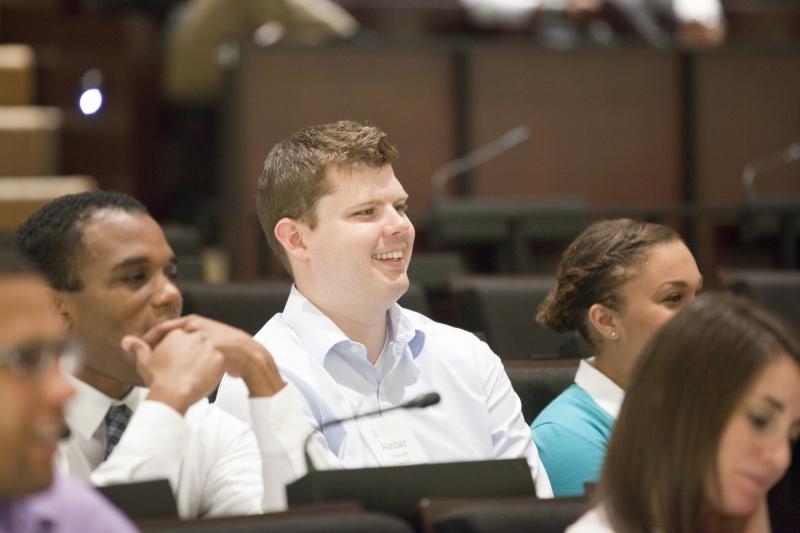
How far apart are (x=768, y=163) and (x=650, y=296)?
2.84m

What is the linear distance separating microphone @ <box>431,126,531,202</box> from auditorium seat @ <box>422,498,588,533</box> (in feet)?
9.60

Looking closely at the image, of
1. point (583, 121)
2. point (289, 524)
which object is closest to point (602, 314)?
point (289, 524)

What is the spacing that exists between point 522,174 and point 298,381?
270cm

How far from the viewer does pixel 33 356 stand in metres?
0.93

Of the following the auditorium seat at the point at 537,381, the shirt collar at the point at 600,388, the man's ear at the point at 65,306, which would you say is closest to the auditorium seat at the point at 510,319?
the auditorium seat at the point at 537,381

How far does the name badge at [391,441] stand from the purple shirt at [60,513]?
70cm

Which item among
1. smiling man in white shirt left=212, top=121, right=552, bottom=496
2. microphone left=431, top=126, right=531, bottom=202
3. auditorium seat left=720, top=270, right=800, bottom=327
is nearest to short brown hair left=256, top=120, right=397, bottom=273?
smiling man in white shirt left=212, top=121, right=552, bottom=496

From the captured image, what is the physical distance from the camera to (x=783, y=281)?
273 centimetres

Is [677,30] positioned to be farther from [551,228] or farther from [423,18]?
[551,228]

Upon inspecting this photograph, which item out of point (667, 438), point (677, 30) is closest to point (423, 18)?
point (677, 30)

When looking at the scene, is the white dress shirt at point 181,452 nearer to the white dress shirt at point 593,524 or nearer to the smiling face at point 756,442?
the white dress shirt at point 593,524

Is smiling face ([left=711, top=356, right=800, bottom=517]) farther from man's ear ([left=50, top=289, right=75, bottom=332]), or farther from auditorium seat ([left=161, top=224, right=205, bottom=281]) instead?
auditorium seat ([left=161, top=224, right=205, bottom=281])

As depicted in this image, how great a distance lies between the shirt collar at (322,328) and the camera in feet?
5.93

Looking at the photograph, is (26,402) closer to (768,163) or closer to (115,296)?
(115,296)
